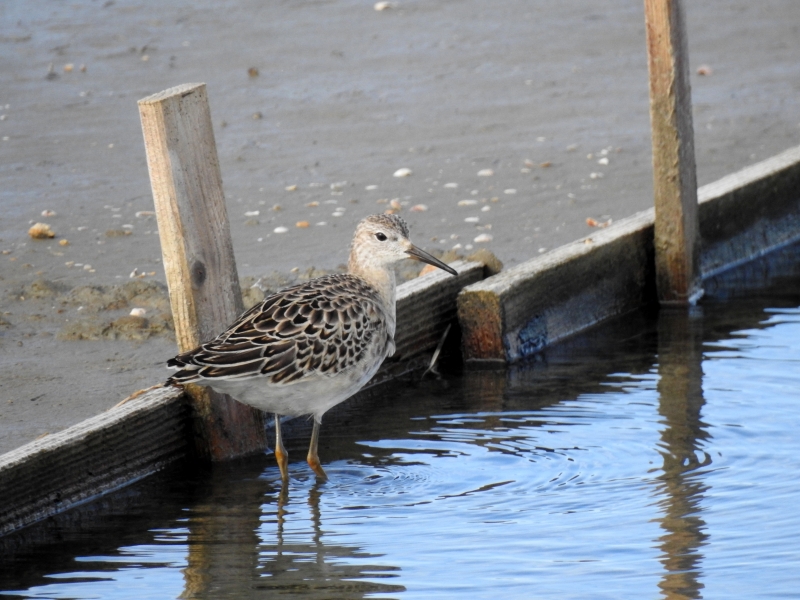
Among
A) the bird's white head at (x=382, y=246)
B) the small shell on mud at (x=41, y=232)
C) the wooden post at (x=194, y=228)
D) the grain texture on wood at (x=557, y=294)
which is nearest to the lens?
the wooden post at (x=194, y=228)

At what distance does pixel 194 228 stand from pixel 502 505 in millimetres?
1878

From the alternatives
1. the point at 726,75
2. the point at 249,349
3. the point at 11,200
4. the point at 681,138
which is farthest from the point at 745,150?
the point at 249,349

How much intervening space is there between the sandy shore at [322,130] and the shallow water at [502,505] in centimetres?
117

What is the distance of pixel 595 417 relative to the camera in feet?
23.3

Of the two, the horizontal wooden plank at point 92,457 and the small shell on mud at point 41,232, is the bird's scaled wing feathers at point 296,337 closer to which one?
the horizontal wooden plank at point 92,457

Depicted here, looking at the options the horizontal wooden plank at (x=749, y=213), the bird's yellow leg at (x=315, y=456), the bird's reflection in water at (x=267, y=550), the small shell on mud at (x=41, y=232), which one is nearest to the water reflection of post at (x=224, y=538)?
the bird's reflection in water at (x=267, y=550)

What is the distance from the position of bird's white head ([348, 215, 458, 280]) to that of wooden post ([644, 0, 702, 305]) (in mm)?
2316

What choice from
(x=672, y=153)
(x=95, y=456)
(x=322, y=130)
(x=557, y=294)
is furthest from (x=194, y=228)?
(x=322, y=130)

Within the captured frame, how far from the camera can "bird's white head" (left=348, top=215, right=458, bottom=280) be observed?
6840 mm

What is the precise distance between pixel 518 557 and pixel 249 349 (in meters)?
1.49

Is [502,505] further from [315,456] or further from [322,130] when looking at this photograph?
[322,130]

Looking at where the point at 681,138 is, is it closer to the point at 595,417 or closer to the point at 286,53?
the point at 595,417

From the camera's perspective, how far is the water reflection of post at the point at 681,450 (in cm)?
534

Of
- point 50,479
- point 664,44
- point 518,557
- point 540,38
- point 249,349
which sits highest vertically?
point 540,38
